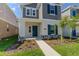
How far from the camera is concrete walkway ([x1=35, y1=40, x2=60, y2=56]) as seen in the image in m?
10.9

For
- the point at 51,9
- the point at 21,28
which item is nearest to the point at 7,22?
the point at 21,28

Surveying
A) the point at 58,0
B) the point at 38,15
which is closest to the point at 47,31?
the point at 38,15

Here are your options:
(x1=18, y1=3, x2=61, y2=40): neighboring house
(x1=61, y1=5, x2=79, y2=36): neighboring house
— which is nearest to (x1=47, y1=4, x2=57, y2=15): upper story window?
(x1=18, y1=3, x2=61, y2=40): neighboring house

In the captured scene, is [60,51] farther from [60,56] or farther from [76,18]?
[76,18]

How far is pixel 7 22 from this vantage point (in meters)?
12.1

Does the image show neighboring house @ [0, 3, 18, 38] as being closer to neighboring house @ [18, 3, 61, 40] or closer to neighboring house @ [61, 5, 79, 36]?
neighboring house @ [18, 3, 61, 40]

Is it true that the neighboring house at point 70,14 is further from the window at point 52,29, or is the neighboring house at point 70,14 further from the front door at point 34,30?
the front door at point 34,30

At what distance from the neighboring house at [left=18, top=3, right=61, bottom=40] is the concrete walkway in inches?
18.7

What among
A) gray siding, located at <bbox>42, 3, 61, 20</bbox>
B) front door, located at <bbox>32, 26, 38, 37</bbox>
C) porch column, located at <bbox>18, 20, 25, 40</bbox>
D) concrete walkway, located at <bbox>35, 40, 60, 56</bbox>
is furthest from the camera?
front door, located at <bbox>32, 26, 38, 37</bbox>

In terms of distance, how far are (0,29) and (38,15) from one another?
192 centimetres

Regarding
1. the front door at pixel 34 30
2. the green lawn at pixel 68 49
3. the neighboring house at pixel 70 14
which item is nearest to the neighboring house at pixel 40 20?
the front door at pixel 34 30

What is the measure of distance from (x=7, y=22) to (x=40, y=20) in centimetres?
167

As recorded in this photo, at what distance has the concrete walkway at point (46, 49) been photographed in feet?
35.6

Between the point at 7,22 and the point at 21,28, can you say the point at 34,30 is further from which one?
the point at 7,22
